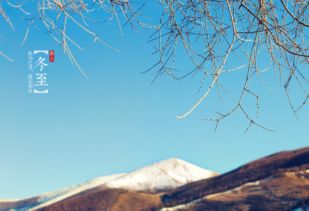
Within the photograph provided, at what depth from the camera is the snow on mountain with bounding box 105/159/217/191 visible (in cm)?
7605

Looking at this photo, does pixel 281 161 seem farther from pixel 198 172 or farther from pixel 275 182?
pixel 198 172

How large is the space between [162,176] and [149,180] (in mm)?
2372

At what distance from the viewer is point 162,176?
79.8m

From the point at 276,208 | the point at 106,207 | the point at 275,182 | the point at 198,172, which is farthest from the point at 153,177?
the point at 276,208

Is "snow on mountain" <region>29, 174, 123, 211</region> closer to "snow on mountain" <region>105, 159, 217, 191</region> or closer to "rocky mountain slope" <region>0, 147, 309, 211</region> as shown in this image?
"snow on mountain" <region>105, 159, 217, 191</region>

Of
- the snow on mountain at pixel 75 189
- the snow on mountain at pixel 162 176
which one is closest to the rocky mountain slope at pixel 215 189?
the snow on mountain at pixel 162 176

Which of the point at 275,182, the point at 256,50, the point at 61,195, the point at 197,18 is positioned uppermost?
the point at 197,18

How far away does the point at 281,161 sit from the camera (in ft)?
200

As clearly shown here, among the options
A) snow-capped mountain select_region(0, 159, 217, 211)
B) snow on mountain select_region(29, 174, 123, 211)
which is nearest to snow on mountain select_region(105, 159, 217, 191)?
snow-capped mountain select_region(0, 159, 217, 211)

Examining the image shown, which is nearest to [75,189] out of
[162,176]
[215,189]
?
[162,176]

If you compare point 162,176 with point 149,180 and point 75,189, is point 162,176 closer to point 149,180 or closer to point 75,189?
point 149,180

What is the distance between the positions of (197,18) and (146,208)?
54.9 m

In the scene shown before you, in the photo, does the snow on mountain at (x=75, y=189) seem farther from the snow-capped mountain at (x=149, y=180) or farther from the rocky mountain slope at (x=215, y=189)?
the rocky mountain slope at (x=215, y=189)

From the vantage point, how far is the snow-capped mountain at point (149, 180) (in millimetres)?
76188
